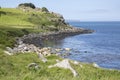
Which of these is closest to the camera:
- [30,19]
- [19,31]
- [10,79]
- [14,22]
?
[10,79]

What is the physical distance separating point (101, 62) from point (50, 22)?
407 feet

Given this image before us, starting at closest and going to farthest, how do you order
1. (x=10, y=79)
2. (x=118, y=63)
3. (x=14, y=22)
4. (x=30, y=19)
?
(x=10, y=79) → (x=118, y=63) → (x=14, y=22) → (x=30, y=19)

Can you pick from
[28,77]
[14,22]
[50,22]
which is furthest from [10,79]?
[50,22]

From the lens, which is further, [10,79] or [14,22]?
[14,22]

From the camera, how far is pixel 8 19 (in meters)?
177

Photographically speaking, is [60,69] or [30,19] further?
[30,19]

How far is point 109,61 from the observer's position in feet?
220

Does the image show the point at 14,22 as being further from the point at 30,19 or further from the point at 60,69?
the point at 60,69

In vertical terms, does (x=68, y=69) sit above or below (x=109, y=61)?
above

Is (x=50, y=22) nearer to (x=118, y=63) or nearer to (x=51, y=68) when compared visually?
(x=118, y=63)

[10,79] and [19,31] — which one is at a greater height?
[10,79]

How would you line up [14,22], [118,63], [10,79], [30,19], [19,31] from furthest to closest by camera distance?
[30,19]
[14,22]
[19,31]
[118,63]
[10,79]

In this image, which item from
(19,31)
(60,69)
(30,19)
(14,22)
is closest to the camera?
(60,69)

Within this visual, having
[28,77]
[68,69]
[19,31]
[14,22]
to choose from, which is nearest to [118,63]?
[68,69]
